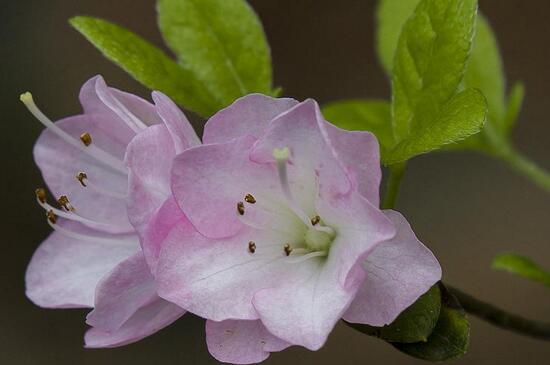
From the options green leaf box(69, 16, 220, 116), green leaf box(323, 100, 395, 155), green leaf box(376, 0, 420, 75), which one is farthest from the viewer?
green leaf box(376, 0, 420, 75)

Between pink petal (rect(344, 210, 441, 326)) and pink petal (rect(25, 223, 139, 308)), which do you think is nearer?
pink petal (rect(344, 210, 441, 326))

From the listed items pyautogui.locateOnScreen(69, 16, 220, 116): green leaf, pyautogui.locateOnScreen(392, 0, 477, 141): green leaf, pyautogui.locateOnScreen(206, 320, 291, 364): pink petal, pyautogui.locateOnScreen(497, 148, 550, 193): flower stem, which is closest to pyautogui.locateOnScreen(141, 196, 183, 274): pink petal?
pyautogui.locateOnScreen(206, 320, 291, 364): pink petal

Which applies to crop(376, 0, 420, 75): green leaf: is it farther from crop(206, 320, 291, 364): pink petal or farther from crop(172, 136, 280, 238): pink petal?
crop(206, 320, 291, 364): pink petal

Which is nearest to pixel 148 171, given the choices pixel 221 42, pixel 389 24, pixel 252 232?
pixel 252 232

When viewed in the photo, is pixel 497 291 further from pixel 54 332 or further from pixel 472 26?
pixel 472 26

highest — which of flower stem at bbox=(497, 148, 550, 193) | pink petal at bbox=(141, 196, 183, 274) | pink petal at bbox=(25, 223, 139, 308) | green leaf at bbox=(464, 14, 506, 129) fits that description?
pink petal at bbox=(141, 196, 183, 274)

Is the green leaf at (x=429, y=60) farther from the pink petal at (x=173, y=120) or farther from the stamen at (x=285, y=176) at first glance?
the pink petal at (x=173, y=120)

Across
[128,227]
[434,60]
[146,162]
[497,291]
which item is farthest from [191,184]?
[497,291]
